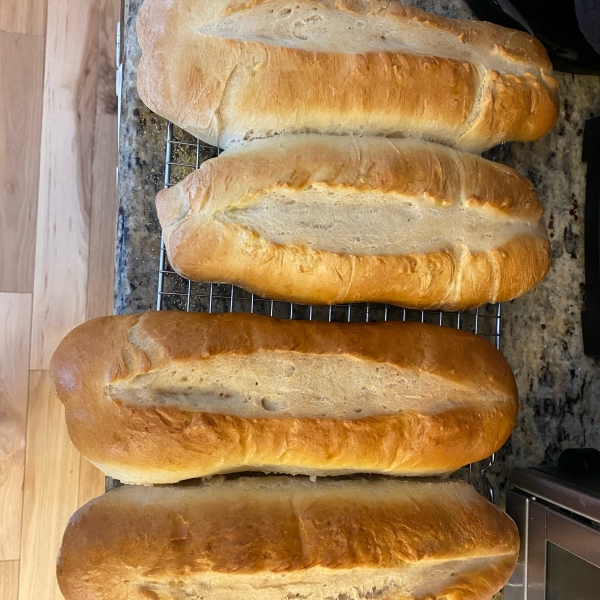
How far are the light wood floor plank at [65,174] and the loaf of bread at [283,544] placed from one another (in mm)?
872

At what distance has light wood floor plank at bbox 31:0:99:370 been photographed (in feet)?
6.34

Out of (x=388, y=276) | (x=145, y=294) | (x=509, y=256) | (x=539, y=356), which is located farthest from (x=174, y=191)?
(x=539, y=356)

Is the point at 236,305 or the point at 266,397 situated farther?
the point at 236,305

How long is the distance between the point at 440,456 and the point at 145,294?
774 mm

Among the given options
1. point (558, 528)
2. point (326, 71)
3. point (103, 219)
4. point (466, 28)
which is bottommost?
point (558, 528)

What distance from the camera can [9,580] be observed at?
6.23ft

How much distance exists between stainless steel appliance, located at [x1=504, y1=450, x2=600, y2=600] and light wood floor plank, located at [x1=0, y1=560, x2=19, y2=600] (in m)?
1.50

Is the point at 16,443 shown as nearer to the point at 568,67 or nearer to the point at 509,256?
the point at 509,256

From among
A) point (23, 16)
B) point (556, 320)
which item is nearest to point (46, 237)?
point (23, 16)

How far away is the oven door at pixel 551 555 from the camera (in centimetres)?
113

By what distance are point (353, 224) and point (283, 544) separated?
27.0 inches

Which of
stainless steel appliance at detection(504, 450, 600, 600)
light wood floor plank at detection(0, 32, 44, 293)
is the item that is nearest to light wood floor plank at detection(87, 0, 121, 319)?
light wood floor plank at detection(0, 32, 44, 293)

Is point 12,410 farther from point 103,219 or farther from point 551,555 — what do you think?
point 551,555

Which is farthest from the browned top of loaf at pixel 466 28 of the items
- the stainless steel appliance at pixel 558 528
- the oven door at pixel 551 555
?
the oven door at pixel 551 555
